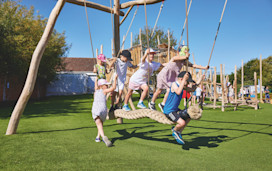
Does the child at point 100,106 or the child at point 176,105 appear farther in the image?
the child at point 100,106

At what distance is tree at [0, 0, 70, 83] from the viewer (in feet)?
42.4

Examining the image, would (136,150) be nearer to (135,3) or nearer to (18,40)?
(135,3)

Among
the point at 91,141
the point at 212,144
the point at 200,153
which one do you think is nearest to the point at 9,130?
the point at 91,141

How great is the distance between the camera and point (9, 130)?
5430 mm

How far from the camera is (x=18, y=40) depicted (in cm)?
1376

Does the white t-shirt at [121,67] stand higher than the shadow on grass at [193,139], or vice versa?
the white t-shirt at [121,67]

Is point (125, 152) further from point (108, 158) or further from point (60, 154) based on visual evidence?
point (60, 154)

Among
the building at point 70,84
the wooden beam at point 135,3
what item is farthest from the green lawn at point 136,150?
the building at point 70,84

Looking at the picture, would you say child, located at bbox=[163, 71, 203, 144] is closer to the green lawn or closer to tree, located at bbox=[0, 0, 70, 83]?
the green lawn

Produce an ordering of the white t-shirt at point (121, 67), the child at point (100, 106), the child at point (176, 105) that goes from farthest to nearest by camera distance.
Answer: the white t-shirt at point (121, 67) < the child at point (100, 106) < the child at point (176, 105)

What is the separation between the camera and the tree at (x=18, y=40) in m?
12.9

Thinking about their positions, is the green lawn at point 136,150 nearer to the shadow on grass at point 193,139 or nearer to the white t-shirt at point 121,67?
the shadow on grass at point 193,139

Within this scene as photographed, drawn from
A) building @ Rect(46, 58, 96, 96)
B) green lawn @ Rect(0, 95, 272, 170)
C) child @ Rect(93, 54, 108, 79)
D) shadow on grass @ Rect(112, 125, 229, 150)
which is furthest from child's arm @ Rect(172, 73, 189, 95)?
building @ Rect(46, 58, 96, 96)

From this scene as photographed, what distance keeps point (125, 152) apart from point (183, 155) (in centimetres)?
111
